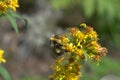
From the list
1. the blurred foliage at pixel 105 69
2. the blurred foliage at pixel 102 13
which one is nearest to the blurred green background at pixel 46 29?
the blurred foliage at pixel 102 13

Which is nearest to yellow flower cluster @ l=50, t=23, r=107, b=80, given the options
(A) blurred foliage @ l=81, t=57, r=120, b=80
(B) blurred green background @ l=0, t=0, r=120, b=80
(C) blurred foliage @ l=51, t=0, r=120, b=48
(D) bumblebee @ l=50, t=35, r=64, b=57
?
(D) bumblebee @ l=50, t=35, r=64, b=57

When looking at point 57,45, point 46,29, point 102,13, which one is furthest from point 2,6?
point 102,13

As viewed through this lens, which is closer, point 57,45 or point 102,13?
point 57,45

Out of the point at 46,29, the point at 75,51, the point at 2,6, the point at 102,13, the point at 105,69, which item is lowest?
the point at 75,51

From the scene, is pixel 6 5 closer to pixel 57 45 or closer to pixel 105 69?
pixel 57 45

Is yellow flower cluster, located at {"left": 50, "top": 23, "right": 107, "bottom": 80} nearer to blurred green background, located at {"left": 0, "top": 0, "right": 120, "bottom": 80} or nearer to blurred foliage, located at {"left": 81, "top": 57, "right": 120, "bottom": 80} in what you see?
blurred foliage, located at {"left": 81, "top": 57, "right": 120, "bottom": 80}

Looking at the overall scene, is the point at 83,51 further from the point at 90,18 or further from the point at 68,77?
the point at 90,18
